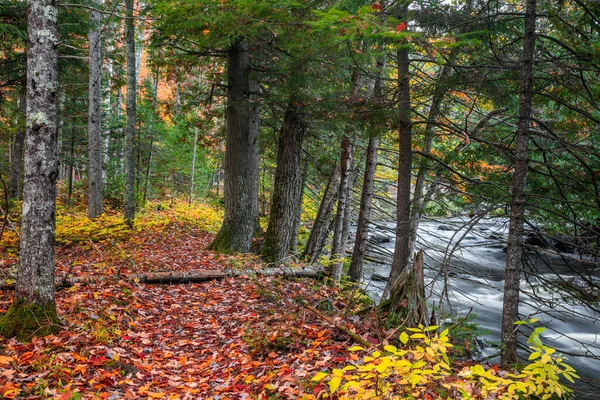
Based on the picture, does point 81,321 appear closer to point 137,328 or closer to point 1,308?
point 137,328

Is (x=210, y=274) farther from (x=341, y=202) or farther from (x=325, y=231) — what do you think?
(x=325, y=231)

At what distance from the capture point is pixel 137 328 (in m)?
6.14

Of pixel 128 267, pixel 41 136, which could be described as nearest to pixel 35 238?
pixel 41 136

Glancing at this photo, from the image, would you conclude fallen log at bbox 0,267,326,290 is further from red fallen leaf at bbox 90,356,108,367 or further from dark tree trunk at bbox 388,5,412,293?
red fallen leaf at bbox 90,356,108,367

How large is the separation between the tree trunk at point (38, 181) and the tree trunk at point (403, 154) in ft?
16.7

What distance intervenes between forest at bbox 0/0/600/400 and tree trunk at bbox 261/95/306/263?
0.05 meters

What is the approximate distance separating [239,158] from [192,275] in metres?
3.53

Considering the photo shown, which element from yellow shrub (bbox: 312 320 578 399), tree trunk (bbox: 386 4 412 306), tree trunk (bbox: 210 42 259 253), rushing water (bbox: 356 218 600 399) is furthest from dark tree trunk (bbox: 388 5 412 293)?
tree trunk (bbox: 210 42 259 253)

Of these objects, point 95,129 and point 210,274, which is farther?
point 95,129

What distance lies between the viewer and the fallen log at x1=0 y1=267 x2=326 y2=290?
7324mm

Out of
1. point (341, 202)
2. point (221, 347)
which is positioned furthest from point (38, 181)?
point (341, 202)

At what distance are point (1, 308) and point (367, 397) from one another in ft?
19.2

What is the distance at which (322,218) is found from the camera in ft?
40.2

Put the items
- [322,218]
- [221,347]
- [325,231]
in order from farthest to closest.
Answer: [325,231] → [322,218] → [221,347]
